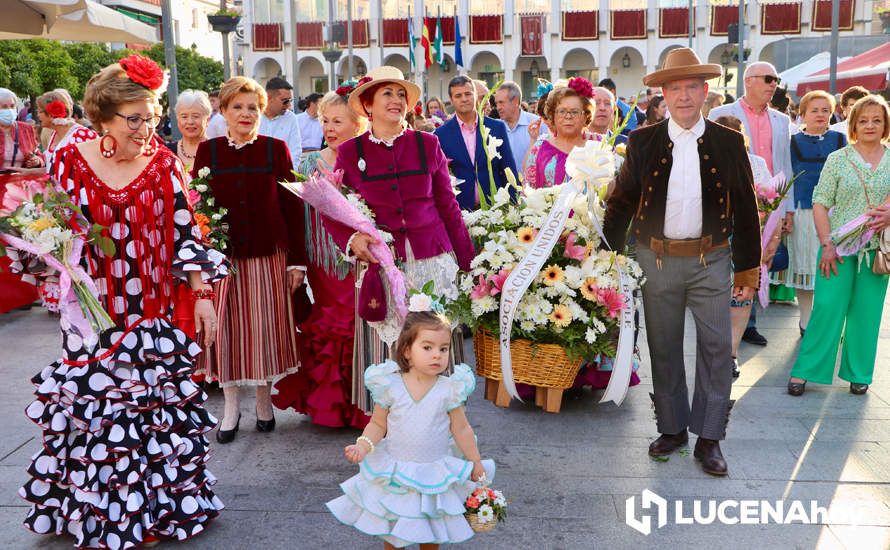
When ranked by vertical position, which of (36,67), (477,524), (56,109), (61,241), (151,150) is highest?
(36,67)

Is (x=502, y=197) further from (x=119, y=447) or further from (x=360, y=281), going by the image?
(x=119, y=447)

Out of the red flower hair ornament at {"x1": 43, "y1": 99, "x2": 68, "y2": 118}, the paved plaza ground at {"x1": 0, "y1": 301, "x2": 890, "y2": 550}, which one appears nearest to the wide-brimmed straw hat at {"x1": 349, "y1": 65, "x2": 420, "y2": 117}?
the paved plaza ground at {"x1": 0, "y1": 301, "x2": 890, "y2": 550}

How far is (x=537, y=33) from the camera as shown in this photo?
156ft

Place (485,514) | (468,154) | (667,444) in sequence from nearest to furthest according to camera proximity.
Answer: (485,514)
(667,444)
(468,154)

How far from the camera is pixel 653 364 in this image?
5.10m

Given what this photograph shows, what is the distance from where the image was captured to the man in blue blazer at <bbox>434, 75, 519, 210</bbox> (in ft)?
26.0

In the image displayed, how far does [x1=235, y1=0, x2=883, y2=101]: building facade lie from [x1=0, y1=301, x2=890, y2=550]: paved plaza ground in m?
40.3

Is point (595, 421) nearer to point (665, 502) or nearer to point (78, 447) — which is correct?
point (665, 502)

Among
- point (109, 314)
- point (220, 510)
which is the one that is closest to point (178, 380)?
point (109, 314)

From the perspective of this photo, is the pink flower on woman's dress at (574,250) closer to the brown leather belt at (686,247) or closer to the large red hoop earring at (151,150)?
the brown leather belt at (686,247)

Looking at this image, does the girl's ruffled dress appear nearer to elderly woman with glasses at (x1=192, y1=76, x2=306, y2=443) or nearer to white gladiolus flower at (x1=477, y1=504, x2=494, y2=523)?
white gladiolus flower at (x1=477, y1=504, x2=494, y2=523)

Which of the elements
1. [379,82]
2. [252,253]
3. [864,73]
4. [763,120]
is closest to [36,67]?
[864,73]

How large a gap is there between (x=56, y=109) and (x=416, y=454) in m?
6.88

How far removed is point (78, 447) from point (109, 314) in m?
0.58
